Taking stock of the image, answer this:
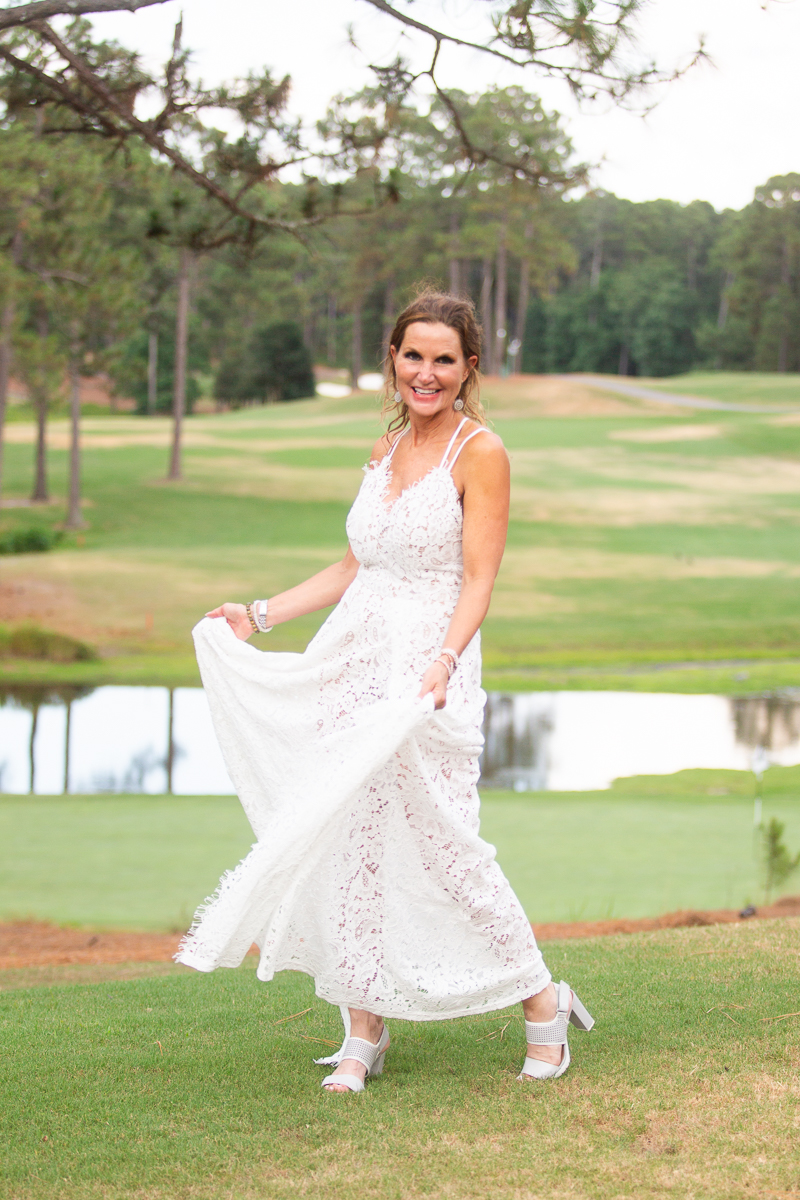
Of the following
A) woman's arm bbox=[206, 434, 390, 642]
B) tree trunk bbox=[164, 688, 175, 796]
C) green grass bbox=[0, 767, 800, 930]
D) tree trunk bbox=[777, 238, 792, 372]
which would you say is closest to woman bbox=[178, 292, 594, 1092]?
woman's arm bbox=[206, 434, 390, 642]

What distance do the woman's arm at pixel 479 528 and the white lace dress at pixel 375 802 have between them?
1.6 inches

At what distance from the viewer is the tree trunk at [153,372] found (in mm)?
47969

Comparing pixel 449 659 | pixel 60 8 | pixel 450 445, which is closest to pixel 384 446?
pixel 450 445

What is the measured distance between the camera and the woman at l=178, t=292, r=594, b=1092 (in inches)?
105

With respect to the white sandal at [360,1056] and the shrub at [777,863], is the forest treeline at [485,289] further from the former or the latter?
the white sandal at [360,1056]

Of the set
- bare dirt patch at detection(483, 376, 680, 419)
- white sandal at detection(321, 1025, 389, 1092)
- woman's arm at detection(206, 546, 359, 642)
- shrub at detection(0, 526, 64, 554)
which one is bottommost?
shrub at detection(0, 526, 64, 554)

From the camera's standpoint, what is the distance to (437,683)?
267 centimetres

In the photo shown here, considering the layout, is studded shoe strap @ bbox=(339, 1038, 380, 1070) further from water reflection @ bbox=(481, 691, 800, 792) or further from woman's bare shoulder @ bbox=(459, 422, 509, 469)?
water reflection @ bbox=(481, 691, 800, 792)

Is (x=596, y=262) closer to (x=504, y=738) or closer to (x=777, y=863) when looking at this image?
(x=504, y=738)

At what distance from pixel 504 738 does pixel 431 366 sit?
366 inches

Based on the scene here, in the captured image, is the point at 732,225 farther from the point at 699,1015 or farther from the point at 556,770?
the point at 699,1015

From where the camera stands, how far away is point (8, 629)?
Result: 16.3m

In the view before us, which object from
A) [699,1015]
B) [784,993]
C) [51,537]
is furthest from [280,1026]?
[51,537]

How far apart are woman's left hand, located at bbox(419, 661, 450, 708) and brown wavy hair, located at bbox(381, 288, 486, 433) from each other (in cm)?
68
